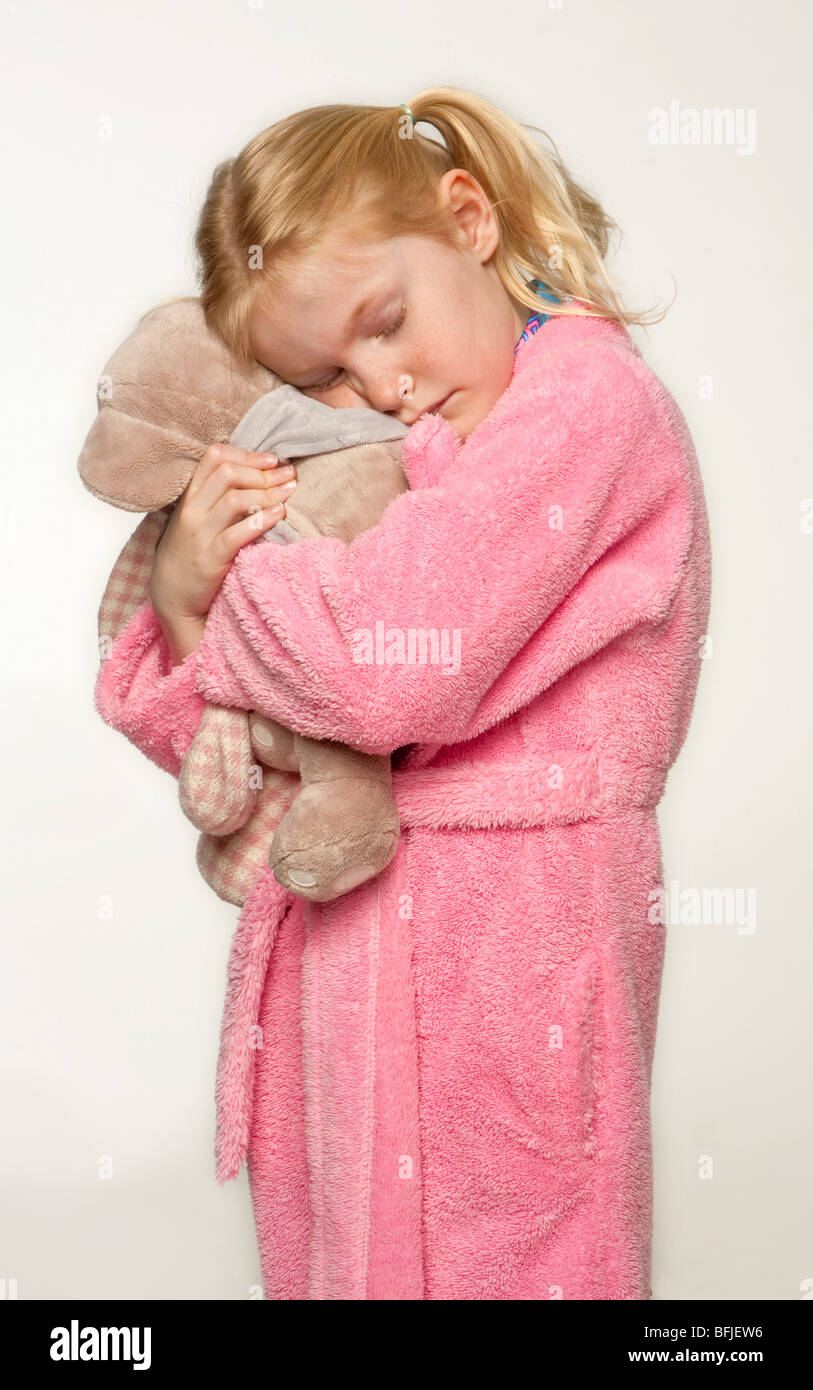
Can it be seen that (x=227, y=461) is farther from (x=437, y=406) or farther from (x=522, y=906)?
(x=522, y=906)

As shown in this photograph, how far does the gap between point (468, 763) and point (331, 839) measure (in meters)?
0.21

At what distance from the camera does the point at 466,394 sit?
168 cm

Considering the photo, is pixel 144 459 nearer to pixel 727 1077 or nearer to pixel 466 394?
pixel 466 394

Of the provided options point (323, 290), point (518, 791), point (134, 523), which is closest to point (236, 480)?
point (323, 290)

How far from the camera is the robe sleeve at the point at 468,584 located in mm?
1493

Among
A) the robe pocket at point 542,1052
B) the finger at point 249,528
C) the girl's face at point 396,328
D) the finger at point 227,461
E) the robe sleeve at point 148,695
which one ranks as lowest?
the robe pocket at point 542,1052

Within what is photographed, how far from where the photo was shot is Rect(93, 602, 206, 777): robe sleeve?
173 cm

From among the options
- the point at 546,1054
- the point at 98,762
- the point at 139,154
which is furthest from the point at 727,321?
the point at 546,1054

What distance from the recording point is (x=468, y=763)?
1673 mm
